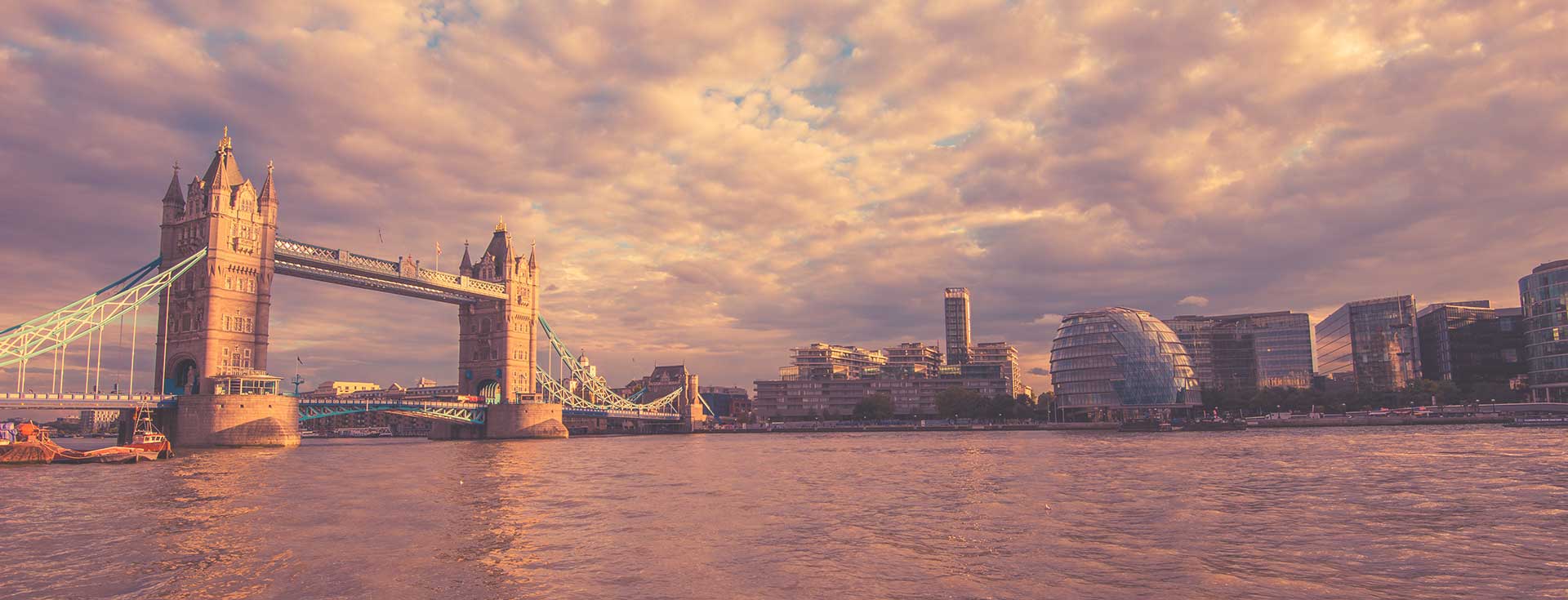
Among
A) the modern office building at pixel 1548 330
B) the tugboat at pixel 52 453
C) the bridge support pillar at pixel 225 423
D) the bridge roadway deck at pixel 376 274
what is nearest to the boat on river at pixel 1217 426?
the modern office building at pixel 1548 330

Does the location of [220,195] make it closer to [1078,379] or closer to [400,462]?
[400,462]

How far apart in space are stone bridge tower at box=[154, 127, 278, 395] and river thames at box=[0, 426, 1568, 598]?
42.6m

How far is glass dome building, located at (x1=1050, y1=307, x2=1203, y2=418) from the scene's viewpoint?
183875 millimetres

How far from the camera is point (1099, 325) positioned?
636ft

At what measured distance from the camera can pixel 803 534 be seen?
26.4 m

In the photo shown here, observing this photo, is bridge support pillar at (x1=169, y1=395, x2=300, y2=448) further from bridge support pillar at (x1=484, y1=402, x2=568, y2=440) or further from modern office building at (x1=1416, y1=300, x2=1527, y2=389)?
modern office building at (x1=1416, y1=300, x2=1527, y2=389)

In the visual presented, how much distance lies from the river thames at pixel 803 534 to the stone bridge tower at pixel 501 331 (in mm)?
88737

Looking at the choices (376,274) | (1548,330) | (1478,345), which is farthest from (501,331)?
(1478,345)

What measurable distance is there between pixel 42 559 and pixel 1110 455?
64057 millimetres

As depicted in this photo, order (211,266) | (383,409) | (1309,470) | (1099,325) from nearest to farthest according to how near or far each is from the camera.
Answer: (1309,470), (211,266), (383,409), (1099,325)

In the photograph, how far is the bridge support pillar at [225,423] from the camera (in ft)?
277

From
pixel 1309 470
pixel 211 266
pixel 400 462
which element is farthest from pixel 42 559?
pixel 211 266

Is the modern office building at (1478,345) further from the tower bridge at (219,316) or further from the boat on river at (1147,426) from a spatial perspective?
the tower bridge at (219,316)

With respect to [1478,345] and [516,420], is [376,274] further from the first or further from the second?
[1478,345]
